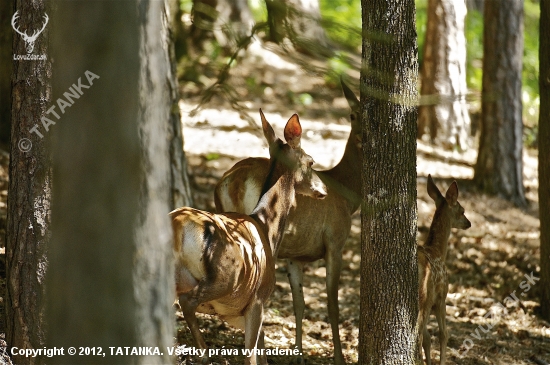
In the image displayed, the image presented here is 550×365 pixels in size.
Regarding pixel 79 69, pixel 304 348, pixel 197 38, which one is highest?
pixel 197 38

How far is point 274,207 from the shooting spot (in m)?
6.82

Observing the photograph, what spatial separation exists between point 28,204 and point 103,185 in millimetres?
2823

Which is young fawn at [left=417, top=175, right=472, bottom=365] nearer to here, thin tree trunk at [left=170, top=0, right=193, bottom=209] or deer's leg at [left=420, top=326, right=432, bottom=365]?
deer's leg at [left=420, top=326, right=432, bottom=365]

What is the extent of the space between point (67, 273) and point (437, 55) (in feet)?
40.0

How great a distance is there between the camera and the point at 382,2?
5938mm

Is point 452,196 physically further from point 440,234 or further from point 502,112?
point 502,112

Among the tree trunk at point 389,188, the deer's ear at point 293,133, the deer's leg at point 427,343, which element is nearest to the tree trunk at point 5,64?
the deer's ear at point 293,133

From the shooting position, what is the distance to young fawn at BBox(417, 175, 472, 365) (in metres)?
7.20

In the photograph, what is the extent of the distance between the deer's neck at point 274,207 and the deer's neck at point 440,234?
1930mm

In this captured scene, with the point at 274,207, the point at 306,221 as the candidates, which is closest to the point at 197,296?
the point at 274,207

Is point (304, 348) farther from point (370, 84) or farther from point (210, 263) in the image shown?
point (370, 84)

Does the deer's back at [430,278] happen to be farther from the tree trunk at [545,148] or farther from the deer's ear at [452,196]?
the tree trunk at [545,148]

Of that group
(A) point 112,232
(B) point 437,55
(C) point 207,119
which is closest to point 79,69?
(A) point 112,232

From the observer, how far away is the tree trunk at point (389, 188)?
5.99m
